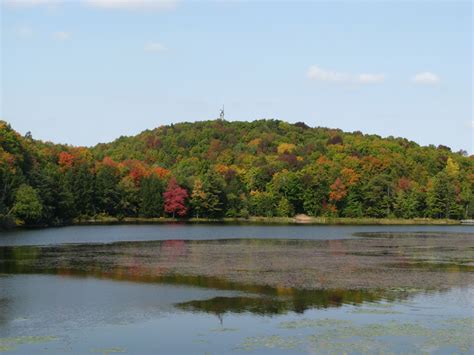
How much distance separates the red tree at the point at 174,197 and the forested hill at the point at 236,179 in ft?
0.52

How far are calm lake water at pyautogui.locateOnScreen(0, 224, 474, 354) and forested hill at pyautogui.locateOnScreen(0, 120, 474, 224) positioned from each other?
4725cm

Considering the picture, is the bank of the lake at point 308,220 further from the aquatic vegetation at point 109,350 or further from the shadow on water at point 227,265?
the aquatic vegetation at point 109,350

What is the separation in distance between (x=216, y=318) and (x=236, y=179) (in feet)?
325

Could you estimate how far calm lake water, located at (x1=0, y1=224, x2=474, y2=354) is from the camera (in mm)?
16562

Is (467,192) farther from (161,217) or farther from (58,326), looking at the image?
(58,326)

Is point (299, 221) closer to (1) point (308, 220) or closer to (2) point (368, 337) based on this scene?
(1) point (308, 220)

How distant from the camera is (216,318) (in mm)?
Answer: 20000

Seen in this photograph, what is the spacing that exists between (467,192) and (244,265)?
9051 centimetres

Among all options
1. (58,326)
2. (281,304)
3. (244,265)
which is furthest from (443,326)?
(244,265)

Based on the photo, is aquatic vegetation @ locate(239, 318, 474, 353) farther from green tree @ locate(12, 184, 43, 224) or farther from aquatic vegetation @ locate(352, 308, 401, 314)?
green tree @ locate(12, 184, 43, 224)

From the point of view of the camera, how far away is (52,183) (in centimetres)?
8350

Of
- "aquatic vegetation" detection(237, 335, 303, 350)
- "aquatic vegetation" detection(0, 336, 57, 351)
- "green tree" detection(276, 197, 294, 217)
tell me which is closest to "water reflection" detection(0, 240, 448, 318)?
"aquatic vegetation" detection(237, 335, 303, 350)

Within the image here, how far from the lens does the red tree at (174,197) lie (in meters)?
101

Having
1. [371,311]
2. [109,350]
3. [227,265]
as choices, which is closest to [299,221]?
[227,265]
